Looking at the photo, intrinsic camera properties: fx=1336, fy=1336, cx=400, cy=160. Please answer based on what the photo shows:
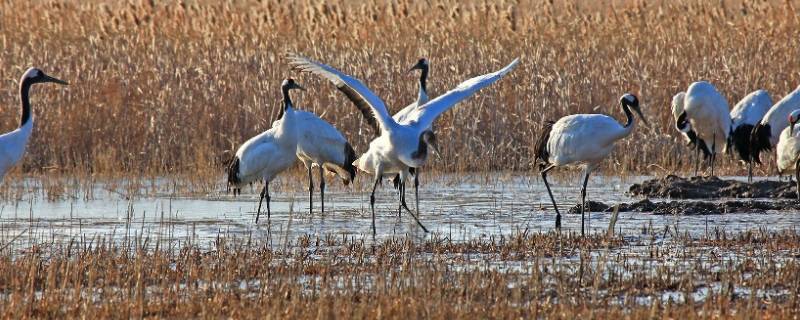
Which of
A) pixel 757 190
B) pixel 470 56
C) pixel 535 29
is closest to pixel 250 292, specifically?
pixel 757 190

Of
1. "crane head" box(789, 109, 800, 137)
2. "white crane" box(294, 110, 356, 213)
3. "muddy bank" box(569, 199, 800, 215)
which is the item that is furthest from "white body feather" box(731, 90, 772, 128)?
"white crane" box(294, 110, 356, 213)

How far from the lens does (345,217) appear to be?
9906 millimetres

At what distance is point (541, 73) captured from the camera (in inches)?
545

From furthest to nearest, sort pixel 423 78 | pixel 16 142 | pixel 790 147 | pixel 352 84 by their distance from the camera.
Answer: pixel 423 78 < pixel 790 147 < pixel 352 84 < pixel 16 142

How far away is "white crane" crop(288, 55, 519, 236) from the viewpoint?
8.80 meters

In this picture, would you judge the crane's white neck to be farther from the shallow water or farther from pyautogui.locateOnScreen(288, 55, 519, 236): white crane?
pyautogui.locateOnScreen(288, 55, 519, 236): white crane

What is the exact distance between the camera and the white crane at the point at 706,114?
12.0 meters

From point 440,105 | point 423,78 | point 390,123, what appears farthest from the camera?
point 423,78

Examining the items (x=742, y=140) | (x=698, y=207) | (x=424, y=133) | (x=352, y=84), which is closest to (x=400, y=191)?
(x=424, y=133)

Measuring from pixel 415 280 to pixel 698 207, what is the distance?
12.9 feet

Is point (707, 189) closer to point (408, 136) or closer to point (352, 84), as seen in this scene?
point (408, 136)

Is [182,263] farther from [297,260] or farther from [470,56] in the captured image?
[470,56]

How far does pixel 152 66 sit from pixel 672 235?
7.43m

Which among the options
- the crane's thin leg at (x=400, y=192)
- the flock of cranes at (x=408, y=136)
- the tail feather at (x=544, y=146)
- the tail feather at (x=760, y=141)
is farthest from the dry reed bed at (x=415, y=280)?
the tail feather at (x=760, y=141)
